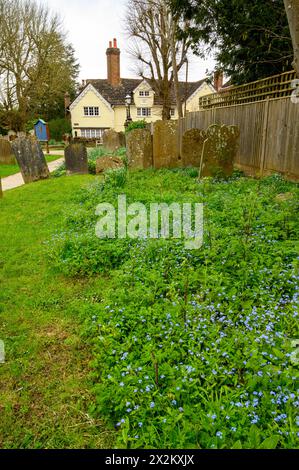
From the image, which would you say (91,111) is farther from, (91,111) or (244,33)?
(244,33)

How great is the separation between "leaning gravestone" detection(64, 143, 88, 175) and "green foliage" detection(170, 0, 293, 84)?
19.9ft

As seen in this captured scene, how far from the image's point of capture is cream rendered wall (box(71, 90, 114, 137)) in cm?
3834

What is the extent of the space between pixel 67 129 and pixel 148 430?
43281mm

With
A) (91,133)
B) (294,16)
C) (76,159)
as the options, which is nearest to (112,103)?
(91,133)

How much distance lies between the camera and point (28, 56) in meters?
26.9

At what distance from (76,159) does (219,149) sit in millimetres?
5786

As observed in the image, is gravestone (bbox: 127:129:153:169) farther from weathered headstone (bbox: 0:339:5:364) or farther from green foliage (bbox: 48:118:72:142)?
green foliage (bbox: 48:118:72:142)

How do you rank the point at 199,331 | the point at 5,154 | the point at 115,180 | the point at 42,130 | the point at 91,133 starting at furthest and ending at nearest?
the point at 91,133 < the point at 42,130 < the point at 5,154 < the point at 115,180 < the point at 199,331

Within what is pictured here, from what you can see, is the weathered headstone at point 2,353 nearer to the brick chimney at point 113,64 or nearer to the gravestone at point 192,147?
the gravestone at point 192,147

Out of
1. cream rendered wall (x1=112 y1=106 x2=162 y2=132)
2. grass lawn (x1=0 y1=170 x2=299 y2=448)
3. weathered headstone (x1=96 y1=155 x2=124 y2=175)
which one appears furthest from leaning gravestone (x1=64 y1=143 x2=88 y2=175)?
cream rendered wall (x1=112 y1=106 x2=162 y2=132)

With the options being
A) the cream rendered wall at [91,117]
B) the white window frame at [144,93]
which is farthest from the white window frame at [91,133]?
the white window frame at [144,93]

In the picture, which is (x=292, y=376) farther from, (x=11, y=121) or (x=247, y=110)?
(x=11, y=121)

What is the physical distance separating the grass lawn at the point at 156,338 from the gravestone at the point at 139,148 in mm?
5913
